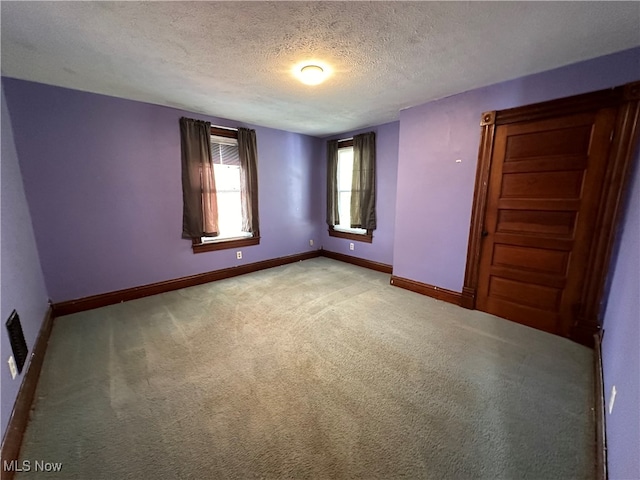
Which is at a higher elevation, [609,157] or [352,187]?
[609,157]

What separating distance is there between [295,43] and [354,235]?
10.6ft

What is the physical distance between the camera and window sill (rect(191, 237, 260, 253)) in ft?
11.7

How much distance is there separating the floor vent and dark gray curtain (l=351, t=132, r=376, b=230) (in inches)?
154

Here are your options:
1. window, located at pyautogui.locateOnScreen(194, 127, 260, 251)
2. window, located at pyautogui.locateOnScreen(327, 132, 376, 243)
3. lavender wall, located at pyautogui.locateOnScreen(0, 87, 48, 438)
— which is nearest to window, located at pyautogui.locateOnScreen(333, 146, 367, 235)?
window, located at pyautogui.locateOnScreen(327, 132, 376, 243)

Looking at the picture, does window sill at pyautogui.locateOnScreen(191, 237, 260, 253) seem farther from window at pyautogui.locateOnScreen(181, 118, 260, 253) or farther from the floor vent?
the floor vent

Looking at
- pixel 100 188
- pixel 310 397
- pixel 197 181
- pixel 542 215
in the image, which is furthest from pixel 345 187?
pixel 310 397

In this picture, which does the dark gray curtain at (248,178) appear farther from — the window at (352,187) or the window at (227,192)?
the window at (352,187)

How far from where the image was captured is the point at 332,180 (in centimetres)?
474

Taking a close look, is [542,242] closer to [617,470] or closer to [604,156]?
[604,156]

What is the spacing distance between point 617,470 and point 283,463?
139cm

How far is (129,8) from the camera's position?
143cm

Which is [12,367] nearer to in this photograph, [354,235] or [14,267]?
[14,267]

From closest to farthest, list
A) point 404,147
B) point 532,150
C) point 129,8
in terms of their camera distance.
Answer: point 129,8 → point 532,150 → point 404,147

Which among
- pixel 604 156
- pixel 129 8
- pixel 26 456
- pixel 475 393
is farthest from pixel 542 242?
pixel 26 456
